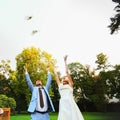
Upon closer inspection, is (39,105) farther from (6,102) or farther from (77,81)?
(77,81)

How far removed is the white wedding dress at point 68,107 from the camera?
8828mm

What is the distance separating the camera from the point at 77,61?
86.1 ft

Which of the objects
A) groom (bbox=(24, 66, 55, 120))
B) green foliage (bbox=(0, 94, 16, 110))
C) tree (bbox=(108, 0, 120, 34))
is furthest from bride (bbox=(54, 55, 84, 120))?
green foliage (bbox=(0, 94, 16, 110))

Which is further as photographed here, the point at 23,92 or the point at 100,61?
the point at 23,92

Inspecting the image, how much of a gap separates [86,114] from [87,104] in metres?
3.08

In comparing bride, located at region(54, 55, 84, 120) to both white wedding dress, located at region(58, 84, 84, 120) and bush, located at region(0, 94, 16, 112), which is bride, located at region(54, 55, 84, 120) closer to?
white wedding dress, located at region(58, 84, 84, 120)

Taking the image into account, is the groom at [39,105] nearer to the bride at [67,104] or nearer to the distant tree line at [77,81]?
the bride at [67,104]

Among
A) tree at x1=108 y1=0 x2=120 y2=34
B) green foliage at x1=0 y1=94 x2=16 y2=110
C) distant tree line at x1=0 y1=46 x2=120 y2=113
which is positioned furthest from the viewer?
distant tree line at x1=0 y1=46 x2=120 y2=113

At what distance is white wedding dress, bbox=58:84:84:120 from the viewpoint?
883cm

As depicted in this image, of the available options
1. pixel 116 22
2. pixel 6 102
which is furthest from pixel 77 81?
pixel 116 22

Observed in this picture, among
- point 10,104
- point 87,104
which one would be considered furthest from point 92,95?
point 10,104

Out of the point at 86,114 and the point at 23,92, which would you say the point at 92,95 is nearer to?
the point at 86,114

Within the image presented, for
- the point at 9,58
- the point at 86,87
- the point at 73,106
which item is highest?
the point at 9,58

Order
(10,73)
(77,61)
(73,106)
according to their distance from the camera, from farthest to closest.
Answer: (10,73)
(77,61)
(73,106)
